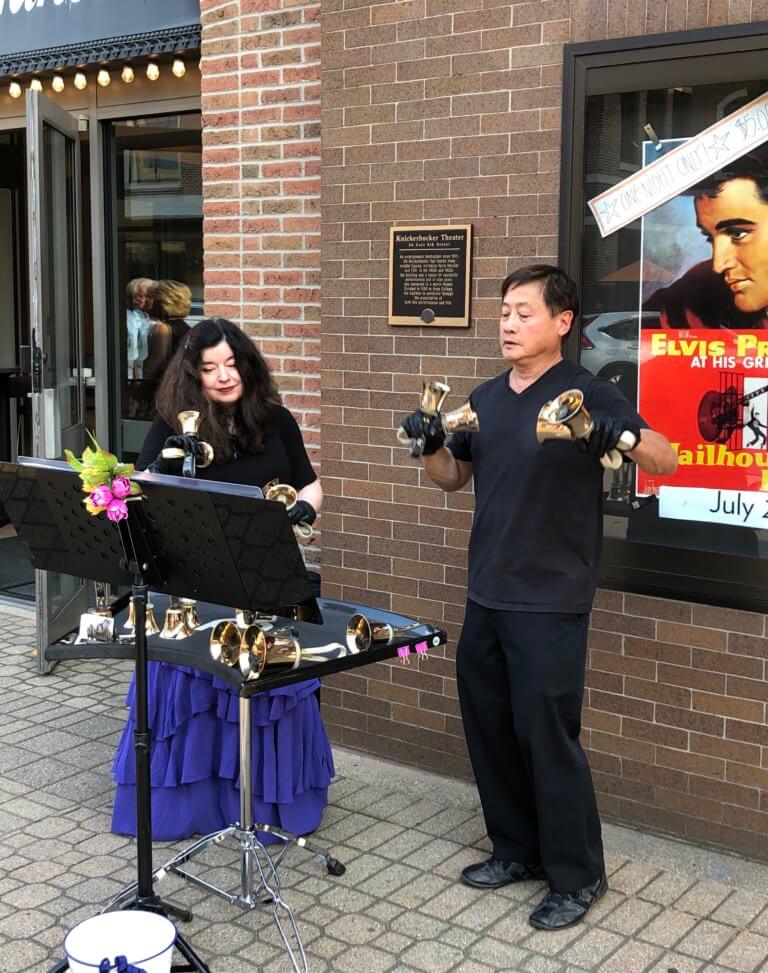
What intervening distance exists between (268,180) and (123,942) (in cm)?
368

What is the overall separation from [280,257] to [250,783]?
269 centimetres

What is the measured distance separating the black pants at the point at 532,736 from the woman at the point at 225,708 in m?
0.70

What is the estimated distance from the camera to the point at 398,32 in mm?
4949

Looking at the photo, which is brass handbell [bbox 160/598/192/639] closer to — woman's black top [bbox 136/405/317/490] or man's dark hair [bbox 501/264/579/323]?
woman's black top [bbox 136/405/317/490]

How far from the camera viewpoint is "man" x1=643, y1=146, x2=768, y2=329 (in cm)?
423

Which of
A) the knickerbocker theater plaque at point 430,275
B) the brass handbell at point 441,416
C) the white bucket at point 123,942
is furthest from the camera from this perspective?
the knickerbocker theater plaque at point 430,275

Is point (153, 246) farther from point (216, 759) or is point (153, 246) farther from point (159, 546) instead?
point (159, 546)

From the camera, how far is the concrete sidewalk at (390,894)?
3719 millimetres

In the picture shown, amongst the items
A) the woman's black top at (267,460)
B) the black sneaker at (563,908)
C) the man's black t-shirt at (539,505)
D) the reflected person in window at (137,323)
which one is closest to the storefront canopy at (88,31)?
the reflected person in window at (137,323)

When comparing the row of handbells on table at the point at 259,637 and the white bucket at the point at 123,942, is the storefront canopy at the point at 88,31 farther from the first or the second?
the white bucket at the point at 123,942

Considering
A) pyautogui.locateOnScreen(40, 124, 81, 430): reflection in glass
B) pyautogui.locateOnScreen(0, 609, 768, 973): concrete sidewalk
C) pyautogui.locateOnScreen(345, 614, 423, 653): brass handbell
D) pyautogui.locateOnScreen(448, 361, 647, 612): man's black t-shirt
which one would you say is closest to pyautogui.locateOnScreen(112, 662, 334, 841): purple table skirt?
pyautogui.locateOnScreen(0, 609, 768, 973): concrete sidewalk

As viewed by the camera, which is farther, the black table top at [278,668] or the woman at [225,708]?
the woman at [225,708]

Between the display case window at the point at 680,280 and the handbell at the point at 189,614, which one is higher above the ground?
the display case window at the point at 680,280

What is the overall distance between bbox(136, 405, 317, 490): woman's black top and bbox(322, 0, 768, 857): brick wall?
681 mm
